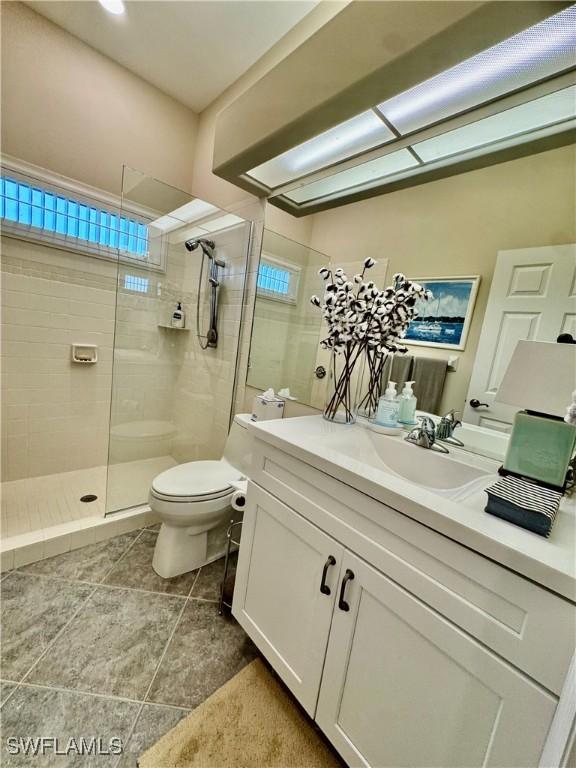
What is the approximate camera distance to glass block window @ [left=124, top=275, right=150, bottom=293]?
6.69ft

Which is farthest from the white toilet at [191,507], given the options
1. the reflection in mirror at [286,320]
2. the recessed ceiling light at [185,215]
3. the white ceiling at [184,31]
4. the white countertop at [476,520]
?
the white ceiling at [184,31]

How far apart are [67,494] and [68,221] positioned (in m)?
1.79

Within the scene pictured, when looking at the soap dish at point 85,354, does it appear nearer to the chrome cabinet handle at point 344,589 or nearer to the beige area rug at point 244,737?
the beige area rug at point 244,737

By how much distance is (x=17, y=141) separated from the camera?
68.3 inches

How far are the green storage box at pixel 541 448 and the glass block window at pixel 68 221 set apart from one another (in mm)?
2343

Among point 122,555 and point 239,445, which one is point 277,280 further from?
point 122,555

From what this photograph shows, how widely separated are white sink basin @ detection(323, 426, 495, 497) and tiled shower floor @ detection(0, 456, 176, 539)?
62.0 inches

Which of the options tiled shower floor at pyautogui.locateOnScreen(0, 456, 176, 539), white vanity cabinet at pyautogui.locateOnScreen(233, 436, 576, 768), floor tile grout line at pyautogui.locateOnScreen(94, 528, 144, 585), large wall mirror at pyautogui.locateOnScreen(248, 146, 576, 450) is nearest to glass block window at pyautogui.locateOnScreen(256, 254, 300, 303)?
large wall mirror at pyautogui.locateOnScreen(248, 146, 576, 450)

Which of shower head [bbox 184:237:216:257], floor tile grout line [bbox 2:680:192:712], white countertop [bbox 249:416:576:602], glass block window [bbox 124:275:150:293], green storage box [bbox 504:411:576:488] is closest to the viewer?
white countertop [bbox 249:416:576:602]

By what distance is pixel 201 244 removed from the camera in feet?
7.16

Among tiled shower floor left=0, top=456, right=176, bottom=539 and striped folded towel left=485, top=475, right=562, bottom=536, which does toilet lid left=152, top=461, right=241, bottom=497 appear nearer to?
tiled shower floor left=0, top=456, right=176, bottom=539

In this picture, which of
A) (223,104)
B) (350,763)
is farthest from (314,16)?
(350,763)

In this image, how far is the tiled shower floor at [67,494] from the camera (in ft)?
5.40

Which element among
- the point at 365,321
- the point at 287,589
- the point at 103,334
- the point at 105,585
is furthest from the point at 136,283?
the point at 287,589
